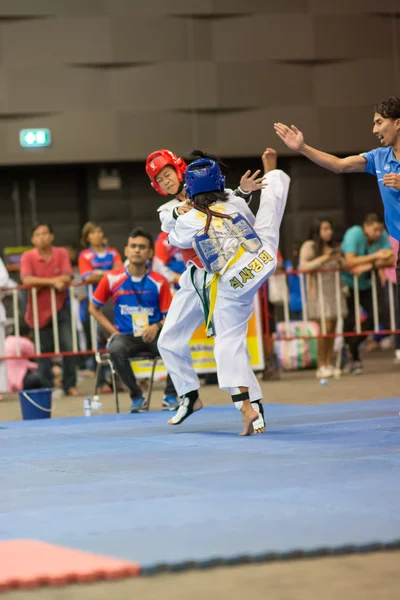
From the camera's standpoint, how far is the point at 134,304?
26.6ft

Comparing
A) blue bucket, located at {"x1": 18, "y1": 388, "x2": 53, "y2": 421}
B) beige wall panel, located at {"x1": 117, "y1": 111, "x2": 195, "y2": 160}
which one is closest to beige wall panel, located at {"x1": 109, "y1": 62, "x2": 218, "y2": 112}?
beige wall panel, located at {"x1": 117, "y1": 111, "x2": 195, "y2": 160}

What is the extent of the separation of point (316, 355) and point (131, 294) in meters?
3.80

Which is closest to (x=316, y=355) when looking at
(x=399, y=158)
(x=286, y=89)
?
(x=286, y=89)

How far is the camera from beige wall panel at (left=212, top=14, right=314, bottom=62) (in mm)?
14719

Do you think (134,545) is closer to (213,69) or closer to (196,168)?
(196,168)

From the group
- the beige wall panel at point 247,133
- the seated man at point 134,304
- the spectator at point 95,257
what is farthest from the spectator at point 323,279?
the beige wall panel at point 247,133

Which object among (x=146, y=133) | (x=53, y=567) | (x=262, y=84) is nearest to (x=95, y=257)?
(x=146, y=133)

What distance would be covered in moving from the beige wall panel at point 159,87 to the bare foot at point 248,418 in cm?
963

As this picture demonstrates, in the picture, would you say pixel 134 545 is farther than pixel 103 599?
Yes

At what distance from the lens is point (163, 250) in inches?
409

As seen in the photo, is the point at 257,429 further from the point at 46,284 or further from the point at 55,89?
the point at 55,89

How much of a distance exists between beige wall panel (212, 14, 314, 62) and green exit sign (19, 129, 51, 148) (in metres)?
2.57

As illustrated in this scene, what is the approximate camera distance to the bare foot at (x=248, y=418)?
5.43 metres

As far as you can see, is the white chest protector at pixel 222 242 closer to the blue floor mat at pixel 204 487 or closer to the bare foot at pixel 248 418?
the bare foot at pixel 248 418
